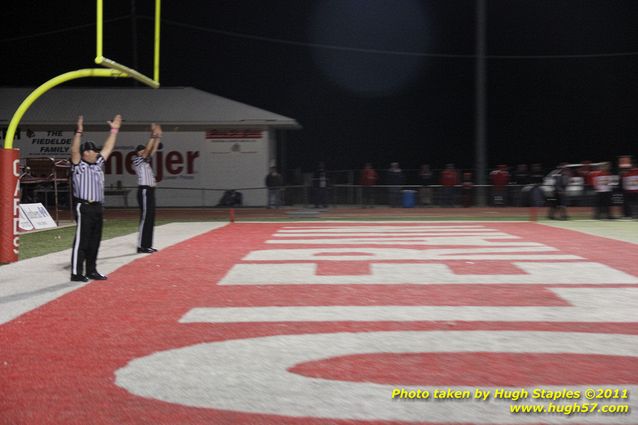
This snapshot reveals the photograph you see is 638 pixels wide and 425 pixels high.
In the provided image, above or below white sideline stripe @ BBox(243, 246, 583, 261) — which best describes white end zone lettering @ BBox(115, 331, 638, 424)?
below

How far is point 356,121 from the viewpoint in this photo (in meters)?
55.8

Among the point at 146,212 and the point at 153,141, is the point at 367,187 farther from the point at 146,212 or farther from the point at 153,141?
the point at 153,141

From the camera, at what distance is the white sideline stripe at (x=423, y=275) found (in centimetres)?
947

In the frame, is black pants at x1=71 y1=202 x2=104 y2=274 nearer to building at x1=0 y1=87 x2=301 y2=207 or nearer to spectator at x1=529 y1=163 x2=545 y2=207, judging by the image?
spectator at x1=529 y1=163 x2=545 y2=207

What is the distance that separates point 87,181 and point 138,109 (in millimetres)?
24228

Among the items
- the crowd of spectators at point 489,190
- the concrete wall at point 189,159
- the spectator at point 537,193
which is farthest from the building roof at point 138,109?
the spectator at point 537,193

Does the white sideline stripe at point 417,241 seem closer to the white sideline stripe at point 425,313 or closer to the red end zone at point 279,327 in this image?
the red end zone at point 279,327

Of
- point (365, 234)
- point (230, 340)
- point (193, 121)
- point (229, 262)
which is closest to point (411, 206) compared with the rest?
point (193, 121)

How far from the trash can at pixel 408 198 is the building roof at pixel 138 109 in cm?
535

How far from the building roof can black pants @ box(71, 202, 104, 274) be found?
22.0 metres

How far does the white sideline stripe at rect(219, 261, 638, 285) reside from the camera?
9.47 meters

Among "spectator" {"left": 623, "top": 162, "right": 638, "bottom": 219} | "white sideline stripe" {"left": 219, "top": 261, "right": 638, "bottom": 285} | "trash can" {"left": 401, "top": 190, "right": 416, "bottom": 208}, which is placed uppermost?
"spectator" {"left": 623, "top": 162, "right": 638, "bottom": 219}

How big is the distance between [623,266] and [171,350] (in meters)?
7.35

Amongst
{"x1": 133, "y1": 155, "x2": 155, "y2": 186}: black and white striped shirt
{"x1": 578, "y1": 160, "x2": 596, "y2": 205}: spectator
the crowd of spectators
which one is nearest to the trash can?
the crowd of spectators
